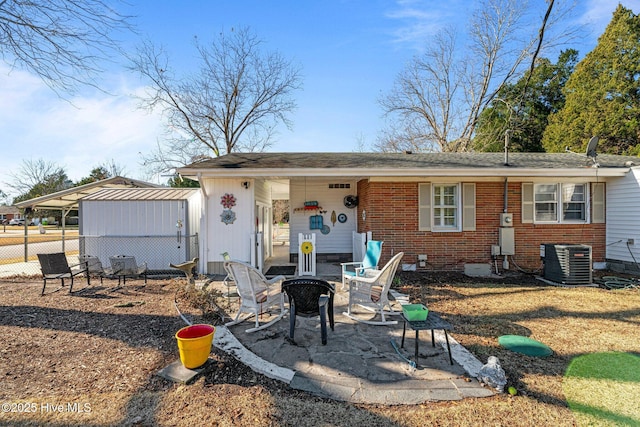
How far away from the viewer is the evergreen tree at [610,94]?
18047mm

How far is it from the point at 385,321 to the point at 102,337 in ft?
13.6

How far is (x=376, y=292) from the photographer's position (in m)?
4.84

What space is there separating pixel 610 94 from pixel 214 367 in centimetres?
2676

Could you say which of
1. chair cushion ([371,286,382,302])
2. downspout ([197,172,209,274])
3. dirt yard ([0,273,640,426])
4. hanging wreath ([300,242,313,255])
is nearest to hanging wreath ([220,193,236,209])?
downspout ([197,172,209,274])

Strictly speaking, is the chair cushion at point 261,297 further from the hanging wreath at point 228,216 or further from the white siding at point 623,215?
the white siding at point 623,215

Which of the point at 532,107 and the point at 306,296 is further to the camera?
the point at 532,107

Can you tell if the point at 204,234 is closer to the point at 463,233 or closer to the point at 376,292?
the point at 376,292

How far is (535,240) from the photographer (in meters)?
8.73

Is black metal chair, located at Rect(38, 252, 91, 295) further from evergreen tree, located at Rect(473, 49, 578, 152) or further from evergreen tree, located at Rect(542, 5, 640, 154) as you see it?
evergreen tree, located at Rect(542, 5, 640, 154)

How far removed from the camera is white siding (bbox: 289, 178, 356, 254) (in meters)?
10.5

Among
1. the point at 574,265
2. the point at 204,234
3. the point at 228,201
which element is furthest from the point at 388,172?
the point at 204,234

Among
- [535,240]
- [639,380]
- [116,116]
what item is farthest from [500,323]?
[116,116]

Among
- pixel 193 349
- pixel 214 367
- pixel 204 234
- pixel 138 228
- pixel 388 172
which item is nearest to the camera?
pixel 193 349

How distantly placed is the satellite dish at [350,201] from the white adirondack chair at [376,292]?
5441 mm
